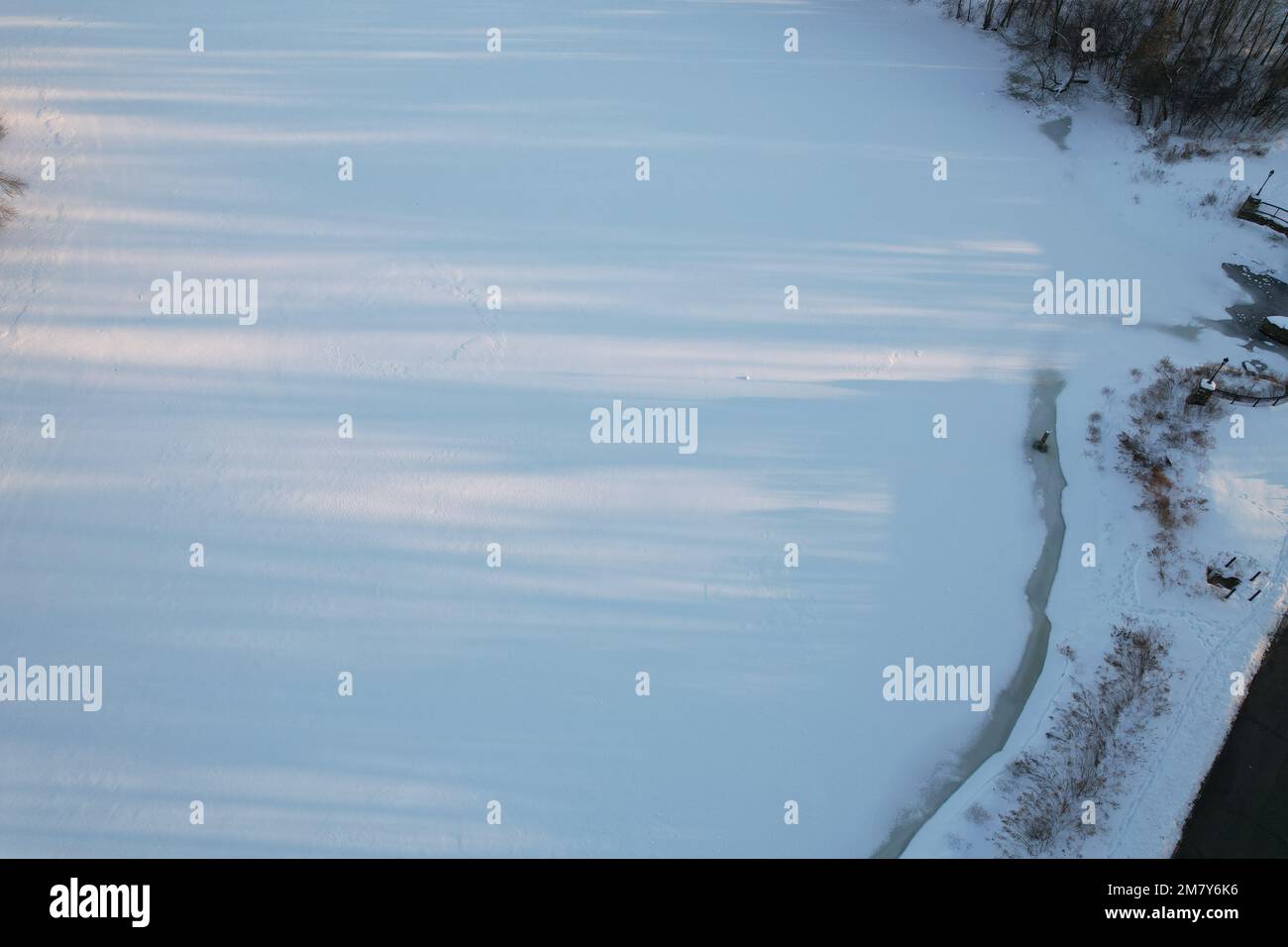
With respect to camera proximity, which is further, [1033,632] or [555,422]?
[555,422]

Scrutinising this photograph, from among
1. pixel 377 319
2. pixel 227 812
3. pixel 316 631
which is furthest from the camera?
pixel 377 319

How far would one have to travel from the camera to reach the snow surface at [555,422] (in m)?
16.8

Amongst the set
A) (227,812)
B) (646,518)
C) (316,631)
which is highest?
(646,518)

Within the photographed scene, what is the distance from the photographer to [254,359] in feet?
69.9

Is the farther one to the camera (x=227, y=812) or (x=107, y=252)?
(x=107, y=252)

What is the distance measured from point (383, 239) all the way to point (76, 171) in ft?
29.0

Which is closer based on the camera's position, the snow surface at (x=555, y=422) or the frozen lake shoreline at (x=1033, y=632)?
the frozen lake shoreline at (x=1033, y=632)

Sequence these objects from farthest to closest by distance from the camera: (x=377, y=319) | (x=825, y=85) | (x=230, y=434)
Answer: (x=825, y=85)
(x=377, y=319)
(x=230, y=434)

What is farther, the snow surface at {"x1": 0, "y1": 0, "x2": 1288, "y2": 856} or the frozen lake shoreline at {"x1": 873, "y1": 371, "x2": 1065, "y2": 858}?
the snow surface at {"x1": 0, "y1": 0, "x2": 1288, "y2": 856}

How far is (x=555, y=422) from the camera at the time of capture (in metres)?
20.5

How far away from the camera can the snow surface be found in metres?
16.8

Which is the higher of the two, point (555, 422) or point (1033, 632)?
point (555, 422)
